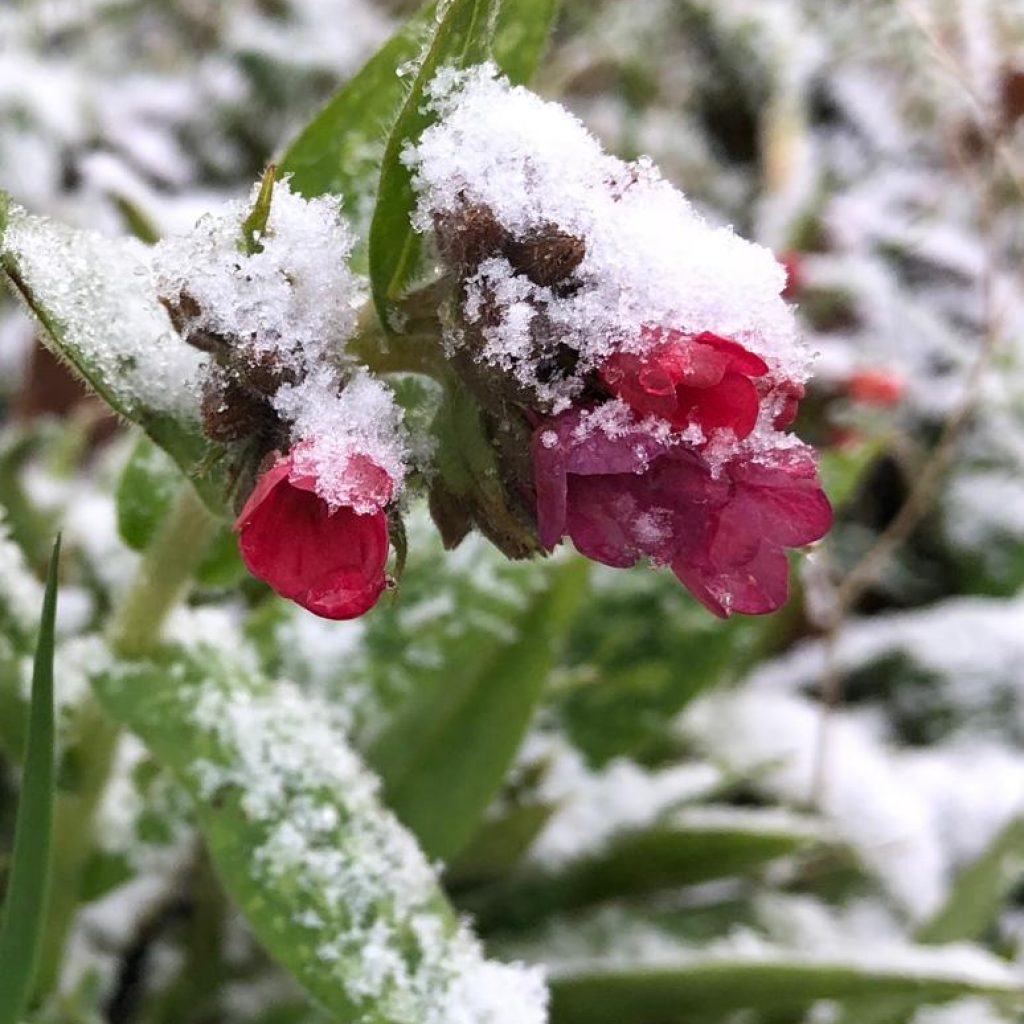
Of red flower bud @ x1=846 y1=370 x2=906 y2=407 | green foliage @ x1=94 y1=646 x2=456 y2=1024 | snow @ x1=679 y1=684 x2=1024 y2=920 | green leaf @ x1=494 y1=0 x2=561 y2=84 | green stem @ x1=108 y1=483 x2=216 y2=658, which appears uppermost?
red flower bud @ x1=846 y1=370 x2=906 y2=407

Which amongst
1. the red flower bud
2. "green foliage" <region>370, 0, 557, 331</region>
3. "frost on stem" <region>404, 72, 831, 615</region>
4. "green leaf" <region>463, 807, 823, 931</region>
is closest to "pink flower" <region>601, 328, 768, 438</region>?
"frost on stem" <region>404, 72, 831, 615</region>

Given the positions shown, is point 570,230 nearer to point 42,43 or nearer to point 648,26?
point 42,43

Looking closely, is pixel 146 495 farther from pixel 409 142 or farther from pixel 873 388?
pixel 873 388

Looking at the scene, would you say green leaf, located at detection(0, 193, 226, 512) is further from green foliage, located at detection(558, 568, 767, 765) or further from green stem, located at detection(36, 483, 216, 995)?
green foliage, located at detection(558, 568, 767, 765)

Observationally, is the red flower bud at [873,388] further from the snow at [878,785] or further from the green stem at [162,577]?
the green stem at [162,577]

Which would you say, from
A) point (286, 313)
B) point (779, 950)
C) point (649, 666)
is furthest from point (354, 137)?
point (779, 950)

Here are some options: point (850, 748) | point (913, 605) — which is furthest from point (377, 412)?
point (913, 605)
